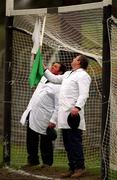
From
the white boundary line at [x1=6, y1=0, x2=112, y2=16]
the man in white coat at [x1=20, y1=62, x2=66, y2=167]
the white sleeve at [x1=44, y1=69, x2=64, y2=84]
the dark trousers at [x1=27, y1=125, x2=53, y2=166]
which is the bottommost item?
the dark trousers at [x1=27, y1=125, x2=53, y2=166]

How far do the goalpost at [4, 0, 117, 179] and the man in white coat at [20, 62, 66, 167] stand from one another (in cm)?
63

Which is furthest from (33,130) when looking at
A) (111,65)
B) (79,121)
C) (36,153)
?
(111,65)

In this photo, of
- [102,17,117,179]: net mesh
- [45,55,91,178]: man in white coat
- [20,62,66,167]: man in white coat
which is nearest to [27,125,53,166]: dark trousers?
[20,62,66,167]: man in white coat

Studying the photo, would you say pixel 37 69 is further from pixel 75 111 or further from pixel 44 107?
pixel 75 111

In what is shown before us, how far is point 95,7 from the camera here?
916 cm

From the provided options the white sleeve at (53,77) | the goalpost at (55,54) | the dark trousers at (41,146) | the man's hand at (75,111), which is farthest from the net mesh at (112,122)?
the dark trousers at (41,146)

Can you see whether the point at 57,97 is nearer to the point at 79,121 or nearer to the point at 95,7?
the point at 79,121

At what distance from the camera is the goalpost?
10453mm

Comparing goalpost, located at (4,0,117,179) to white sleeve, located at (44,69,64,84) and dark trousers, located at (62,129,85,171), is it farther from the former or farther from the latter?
white sleeve, located at (44,69,64,84)

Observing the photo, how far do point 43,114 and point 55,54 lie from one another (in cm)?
240

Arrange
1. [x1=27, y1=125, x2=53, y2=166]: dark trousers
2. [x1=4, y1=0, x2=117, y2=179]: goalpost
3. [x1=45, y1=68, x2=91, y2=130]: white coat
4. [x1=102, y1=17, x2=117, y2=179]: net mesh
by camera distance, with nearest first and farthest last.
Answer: [x1=102, y1=17, x2=117, y2=179]: net mesh → [x1=45, y1=68, x2=91, y2=130]: white coat → [x1=27, y1=125, x2=53, y2=166]: dark trousers → [x1=4, y1=0, x2=117, y2=179]: goalpost

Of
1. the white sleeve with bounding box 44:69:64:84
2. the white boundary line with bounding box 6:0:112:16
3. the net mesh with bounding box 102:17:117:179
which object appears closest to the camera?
the net mesh with bounding box 102:17:117:179

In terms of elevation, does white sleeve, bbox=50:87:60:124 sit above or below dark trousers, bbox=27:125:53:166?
above

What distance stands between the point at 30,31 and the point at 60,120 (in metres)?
2.45
